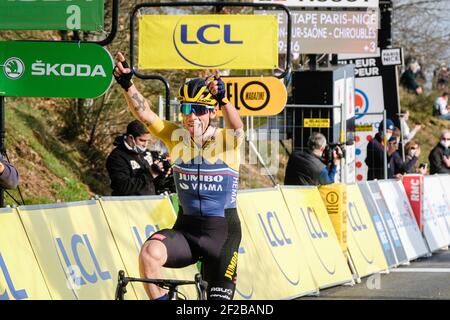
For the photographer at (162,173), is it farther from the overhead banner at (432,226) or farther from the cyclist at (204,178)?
the overhead banner at (432,226)

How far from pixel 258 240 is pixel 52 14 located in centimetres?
409

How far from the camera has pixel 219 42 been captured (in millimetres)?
11594

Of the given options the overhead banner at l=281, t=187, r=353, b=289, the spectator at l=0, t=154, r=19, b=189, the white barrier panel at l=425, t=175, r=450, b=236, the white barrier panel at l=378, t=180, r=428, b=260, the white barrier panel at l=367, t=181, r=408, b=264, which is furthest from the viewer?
the white barrier panel at l=425, t=175, r=450, b=236

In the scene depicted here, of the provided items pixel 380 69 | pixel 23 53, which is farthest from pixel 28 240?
pixel 380 69

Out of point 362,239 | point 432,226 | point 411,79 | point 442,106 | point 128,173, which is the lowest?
point 432,226

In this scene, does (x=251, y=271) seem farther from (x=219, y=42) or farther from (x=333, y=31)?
(x=333, y=31)

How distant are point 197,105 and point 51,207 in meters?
1.56

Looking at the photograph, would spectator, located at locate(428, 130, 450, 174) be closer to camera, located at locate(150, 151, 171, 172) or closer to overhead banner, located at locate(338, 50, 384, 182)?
overhead banner, located at locate(338, 50, 384, 182)

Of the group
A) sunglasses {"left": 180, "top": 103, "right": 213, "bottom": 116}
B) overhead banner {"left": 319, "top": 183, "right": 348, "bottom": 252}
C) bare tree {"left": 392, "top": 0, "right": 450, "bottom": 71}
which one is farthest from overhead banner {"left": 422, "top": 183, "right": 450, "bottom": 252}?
bare tree {"left": 392, "top": 0, "right": 450, "bottom": 71}

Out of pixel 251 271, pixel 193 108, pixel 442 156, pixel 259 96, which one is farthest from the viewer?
pixel 442 156

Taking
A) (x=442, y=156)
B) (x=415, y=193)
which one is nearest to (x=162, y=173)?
(x=415, y=193)

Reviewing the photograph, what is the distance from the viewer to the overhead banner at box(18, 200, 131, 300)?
8312 mm

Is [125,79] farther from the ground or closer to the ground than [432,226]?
farther from the ground
